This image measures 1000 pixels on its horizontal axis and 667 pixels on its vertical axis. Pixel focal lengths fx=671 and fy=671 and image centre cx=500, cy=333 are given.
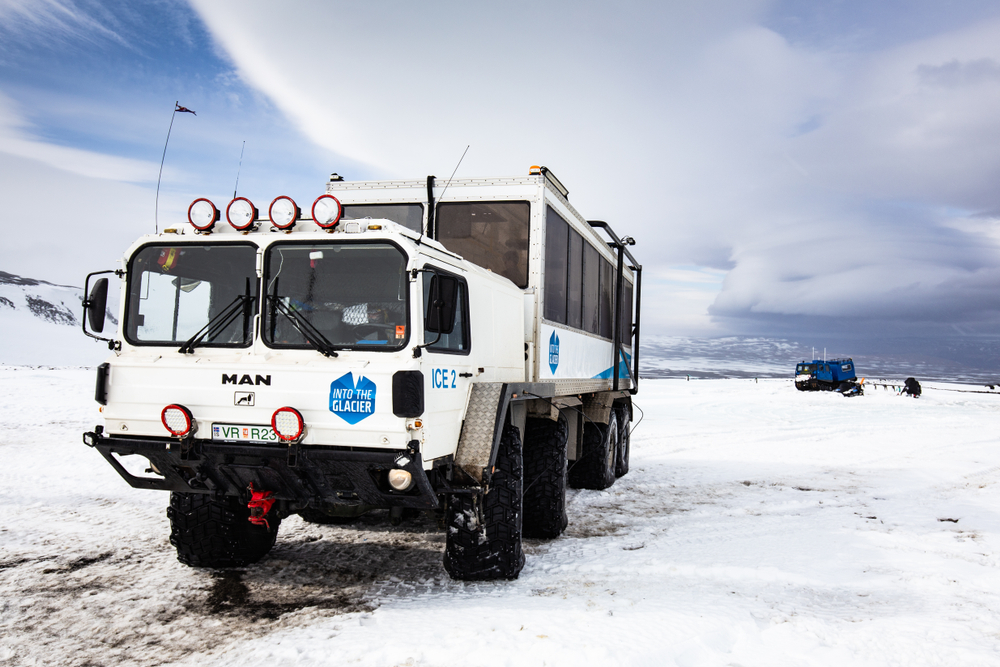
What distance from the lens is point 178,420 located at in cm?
437

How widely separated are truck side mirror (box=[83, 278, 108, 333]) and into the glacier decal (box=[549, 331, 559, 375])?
3.82 m

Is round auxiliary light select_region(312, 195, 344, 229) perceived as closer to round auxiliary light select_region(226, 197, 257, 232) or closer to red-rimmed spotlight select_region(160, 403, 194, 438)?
round auxiliary light select_region(226, 197, 257, 232)

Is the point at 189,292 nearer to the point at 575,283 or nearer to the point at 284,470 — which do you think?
the point at 284,470

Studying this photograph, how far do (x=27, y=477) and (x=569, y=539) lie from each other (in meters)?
7.54

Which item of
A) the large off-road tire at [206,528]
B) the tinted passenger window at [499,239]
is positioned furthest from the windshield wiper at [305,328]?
the tinted passenger window at [499,239]

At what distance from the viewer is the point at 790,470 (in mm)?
11602

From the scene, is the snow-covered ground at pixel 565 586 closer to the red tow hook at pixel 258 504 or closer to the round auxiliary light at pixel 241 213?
the red tow hook at pixel 258 504

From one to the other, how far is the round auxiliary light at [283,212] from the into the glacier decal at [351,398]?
117 cm

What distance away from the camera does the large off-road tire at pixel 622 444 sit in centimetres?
1082

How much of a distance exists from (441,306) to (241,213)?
5.23 ft

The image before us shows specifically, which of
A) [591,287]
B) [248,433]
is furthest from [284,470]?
[591,287]

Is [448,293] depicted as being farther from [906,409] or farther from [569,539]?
[906,409]

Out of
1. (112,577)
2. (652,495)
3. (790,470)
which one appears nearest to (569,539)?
(652,495)

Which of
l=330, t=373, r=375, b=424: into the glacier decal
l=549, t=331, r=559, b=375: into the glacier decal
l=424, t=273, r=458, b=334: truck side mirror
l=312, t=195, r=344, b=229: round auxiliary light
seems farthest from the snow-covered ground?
l=312, t=195, r=344, b=229: round auxiliary light
